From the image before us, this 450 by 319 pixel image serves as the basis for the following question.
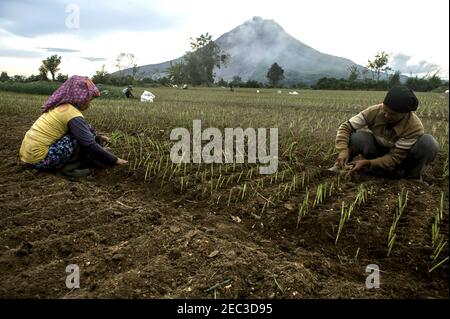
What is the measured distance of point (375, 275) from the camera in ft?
7.30

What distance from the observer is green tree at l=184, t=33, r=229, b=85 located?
58594 millimetres

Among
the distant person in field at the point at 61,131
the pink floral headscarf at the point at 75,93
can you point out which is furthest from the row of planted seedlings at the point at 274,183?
the pink floral headscarf at the point at 75,93

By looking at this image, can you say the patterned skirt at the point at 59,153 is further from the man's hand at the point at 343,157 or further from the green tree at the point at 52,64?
the green tree at the point at 52,64

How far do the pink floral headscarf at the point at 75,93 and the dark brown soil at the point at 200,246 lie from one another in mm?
812

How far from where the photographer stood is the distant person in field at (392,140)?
3.38m

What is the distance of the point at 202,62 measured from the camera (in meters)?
59.3

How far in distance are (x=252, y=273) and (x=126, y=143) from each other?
3.44m

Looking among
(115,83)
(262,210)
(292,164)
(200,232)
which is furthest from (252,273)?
(115,83)

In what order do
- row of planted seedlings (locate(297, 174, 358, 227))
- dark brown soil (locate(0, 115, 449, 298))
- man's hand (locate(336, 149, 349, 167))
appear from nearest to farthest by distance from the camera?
1. dark brown soil (locate(0, 115, 449, 298))
2. row of planted seedlings (locate(297, 174, 358, 227))
3. man's hand (locate(336, 149, 349, 167))

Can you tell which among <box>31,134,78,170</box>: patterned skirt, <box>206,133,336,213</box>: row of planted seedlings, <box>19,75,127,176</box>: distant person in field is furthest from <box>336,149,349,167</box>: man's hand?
<box>31,134,78,170</box>: patterned skirt

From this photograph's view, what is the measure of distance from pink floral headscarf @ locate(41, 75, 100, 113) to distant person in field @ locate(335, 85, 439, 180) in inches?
96.0

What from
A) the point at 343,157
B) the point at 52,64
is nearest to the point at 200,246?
the point at 343,157

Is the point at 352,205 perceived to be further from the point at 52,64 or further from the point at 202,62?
the point at 202,62

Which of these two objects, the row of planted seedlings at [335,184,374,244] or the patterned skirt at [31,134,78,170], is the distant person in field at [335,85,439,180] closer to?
the row of planted seedlings at [335,184,374,244]
